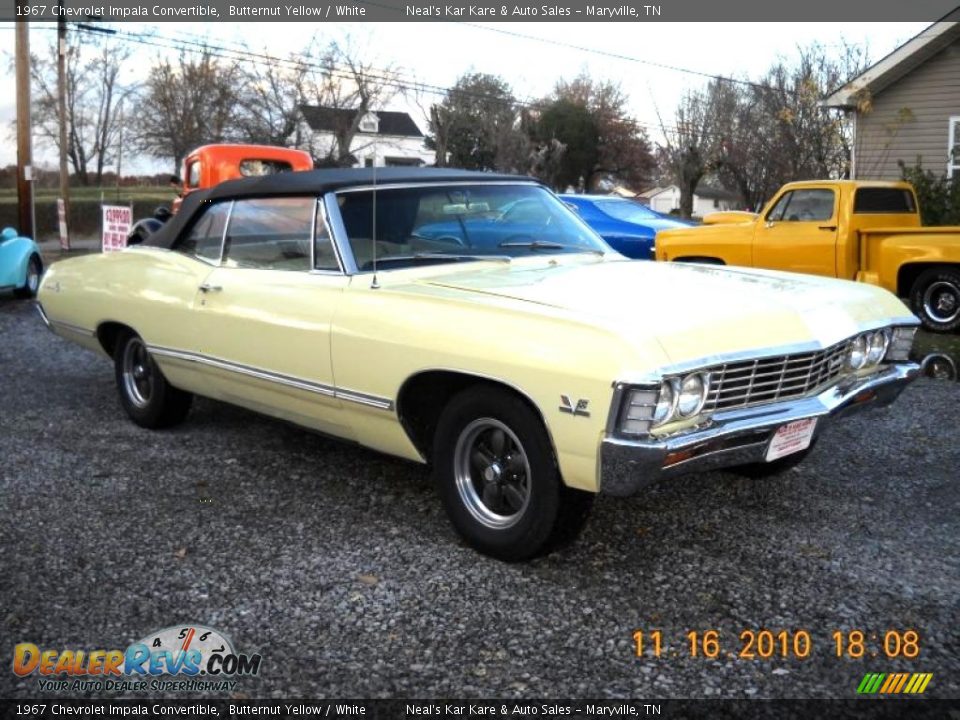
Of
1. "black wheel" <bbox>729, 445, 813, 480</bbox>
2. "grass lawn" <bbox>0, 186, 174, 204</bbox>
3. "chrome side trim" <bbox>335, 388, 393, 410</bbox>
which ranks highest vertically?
"grass lawn" <bbox>0, 186, 174, 204</bbox>

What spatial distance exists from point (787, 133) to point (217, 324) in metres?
23.3

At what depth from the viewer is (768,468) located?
4.64 m

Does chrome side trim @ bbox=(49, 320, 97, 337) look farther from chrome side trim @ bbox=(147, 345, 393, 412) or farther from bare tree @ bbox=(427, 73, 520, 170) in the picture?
bare tree @ bbox=(427, 73, 520, 170)

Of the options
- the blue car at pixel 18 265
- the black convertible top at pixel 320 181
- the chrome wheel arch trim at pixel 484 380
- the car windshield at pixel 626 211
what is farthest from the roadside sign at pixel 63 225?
the chrome wheel arch trim at pixel 484 380

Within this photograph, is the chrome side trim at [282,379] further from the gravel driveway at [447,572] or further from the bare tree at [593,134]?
the bare tree at [593,134]

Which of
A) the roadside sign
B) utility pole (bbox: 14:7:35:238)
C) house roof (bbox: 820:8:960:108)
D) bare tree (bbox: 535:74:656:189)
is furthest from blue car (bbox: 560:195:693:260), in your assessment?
bare tree (bbox: 535:74:656:189)

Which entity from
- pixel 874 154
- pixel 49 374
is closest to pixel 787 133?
pixel 874 154

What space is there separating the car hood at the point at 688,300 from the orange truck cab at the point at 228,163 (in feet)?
30.1

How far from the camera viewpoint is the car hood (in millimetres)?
3287

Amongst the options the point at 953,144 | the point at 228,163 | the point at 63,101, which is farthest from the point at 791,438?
the point at 63,101

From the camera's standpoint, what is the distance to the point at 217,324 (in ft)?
15.6

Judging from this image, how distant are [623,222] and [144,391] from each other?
797 centimetres

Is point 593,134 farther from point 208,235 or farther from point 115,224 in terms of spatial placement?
point 208,235
